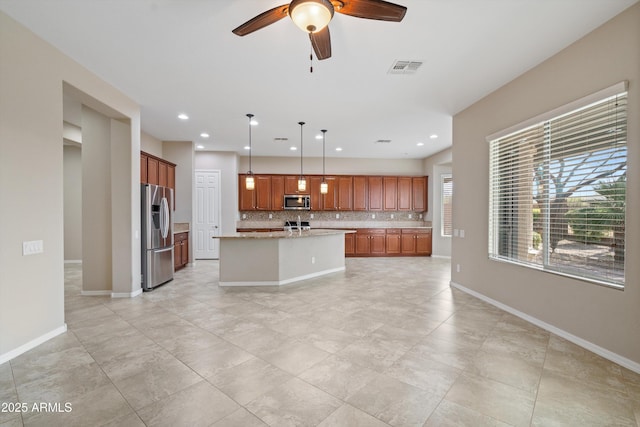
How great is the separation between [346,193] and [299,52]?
224 inches

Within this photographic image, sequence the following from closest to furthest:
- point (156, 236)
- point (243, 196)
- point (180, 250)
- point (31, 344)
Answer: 1. point (31, 344)
2. point (156, 236)
3. point (180, 250)
4. point (243, 196)

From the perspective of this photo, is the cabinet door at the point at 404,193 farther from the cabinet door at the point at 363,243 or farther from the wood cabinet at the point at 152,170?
the wood cabinet at the point at 152,170

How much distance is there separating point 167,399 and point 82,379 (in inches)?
31.6

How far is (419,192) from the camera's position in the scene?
869 cm

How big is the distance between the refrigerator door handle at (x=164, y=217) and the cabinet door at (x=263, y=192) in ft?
10.4

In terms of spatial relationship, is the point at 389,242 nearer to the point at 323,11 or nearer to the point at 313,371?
the point at 313,371

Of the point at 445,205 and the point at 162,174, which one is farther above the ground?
the point at 162,174

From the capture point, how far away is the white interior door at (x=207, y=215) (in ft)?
25.2

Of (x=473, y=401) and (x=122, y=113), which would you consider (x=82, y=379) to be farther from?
(x=122, y=113)

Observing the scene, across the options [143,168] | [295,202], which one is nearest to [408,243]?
[295,202]

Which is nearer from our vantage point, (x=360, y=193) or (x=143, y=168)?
(x=143, y=168)

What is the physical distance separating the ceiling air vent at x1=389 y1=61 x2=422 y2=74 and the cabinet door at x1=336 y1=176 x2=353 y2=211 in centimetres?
513

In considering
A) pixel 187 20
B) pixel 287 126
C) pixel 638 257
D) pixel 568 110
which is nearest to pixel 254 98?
pixel 287 126

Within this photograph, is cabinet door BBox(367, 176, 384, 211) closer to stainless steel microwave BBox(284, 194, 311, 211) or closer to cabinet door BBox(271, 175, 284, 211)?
stainless steel microwave BBox(284, 194, 311, 211)
